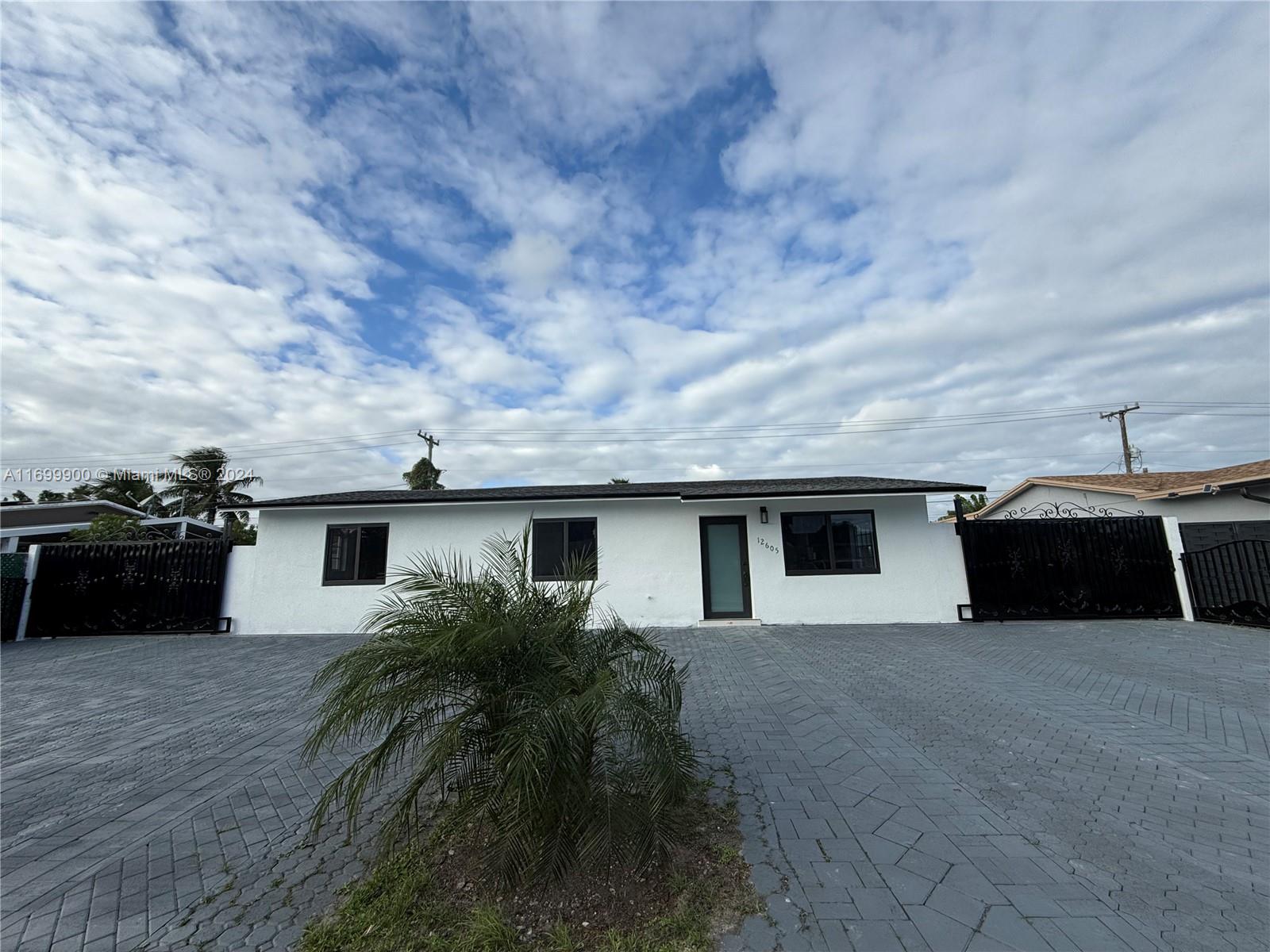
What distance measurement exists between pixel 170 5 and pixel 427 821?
8.53m

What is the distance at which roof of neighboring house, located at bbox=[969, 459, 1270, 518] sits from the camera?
10.1m

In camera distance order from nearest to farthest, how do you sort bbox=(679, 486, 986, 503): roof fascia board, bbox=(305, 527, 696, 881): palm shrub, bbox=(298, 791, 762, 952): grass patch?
bbox=(298, 791, 762, 952): grass patch, bbox=(305, 527, 696, 881): palm shrub, bbox=(679, 486, 986, 503): roof fascia board

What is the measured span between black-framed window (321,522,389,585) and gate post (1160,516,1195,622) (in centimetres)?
1471

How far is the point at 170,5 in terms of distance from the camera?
5.32 metres

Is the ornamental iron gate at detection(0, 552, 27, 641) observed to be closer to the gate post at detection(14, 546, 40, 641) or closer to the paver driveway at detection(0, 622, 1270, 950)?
the gate post at detection(14, 546, 40, 641)

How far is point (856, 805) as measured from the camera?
9.57 ft

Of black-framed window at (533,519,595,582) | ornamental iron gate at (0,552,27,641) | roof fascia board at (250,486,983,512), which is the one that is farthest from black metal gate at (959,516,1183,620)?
ornamental iron gate at (0,552,27,641)

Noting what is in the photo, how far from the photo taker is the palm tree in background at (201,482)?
23.5m

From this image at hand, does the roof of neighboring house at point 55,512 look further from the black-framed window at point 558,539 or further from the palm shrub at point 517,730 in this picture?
the palm shrub at point 517,730

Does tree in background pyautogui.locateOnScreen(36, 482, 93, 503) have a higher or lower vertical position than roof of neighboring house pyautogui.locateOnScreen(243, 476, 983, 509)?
higher

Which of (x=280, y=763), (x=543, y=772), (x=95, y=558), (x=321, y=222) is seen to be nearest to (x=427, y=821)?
(x=543, y=772)

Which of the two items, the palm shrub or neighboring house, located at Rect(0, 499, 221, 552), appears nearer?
the palm shrub

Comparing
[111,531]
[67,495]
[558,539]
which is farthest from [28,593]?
[67,495]

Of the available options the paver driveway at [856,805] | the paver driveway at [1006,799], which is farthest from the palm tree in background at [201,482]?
the paver driveway at [1006,799]
